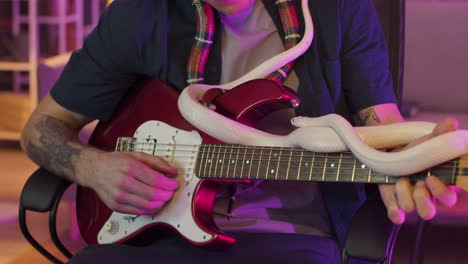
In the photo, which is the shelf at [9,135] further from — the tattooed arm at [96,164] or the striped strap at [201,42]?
the striped strap at [201,42]

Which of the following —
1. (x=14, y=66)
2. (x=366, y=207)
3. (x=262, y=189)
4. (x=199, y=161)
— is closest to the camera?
(x=366, y=207)

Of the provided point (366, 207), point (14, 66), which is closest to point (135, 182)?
point (366, 207)

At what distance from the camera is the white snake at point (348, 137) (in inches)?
44.3

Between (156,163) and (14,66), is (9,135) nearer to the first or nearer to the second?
(14,66)

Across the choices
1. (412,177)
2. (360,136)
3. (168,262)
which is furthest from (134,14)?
(412,177)

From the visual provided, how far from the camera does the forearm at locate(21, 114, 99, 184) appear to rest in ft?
5.73

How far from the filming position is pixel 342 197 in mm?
1700

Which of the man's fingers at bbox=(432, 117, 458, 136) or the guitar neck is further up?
the man's fingers at bbox=(432, 117, 458, 136)

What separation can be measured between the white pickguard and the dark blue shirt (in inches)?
6.8

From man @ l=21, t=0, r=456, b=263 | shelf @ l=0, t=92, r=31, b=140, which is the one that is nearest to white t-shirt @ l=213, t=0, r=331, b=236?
man @ l=21, t=0, r=456, b=263

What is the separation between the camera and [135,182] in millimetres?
1601

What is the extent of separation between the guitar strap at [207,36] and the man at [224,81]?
0.12 feet

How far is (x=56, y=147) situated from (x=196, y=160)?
1.54ft

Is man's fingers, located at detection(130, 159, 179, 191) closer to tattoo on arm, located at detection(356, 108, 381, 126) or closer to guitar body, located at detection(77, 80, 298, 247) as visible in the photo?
guitar body, located at detection(77, 80, 298, 247)
